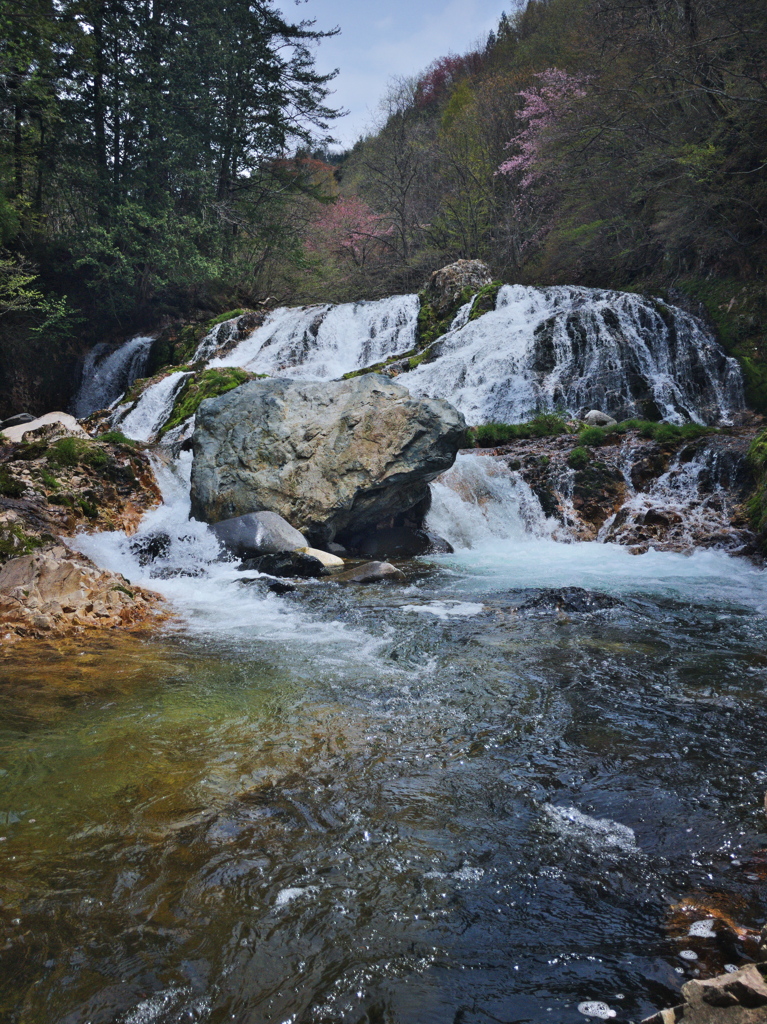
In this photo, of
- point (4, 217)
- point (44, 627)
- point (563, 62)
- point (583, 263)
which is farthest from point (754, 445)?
point (563, 62)

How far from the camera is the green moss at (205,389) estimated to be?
1346 centimetres

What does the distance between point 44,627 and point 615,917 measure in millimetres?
4769

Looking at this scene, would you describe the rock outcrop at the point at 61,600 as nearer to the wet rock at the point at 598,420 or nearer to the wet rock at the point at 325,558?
the wet rock at the point at 325,558

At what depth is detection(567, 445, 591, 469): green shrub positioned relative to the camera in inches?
420

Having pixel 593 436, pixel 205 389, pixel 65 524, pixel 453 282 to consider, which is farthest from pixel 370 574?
pixel 453 282

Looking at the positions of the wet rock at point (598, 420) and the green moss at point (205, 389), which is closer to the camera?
the wet rock at point (598, 420)

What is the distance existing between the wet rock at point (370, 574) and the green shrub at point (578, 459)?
4849 millimetres

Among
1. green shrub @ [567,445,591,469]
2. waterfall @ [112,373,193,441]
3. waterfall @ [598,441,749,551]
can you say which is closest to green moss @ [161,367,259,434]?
waterfall @ [112,373,193,441]

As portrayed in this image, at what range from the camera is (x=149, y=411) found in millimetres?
15281

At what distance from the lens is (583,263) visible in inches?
805

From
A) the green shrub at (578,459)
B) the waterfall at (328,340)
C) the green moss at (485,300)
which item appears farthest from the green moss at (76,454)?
the green moss at (485,300)

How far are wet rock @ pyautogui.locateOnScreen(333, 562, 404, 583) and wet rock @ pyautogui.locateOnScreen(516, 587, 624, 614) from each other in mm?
Answer: 1921

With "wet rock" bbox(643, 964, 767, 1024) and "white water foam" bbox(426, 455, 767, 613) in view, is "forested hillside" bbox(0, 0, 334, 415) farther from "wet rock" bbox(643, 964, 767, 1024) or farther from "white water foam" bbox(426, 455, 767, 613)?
"wet rock" bbox(643, 964, 767, 1024)

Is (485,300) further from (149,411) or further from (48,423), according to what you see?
(48,423)
